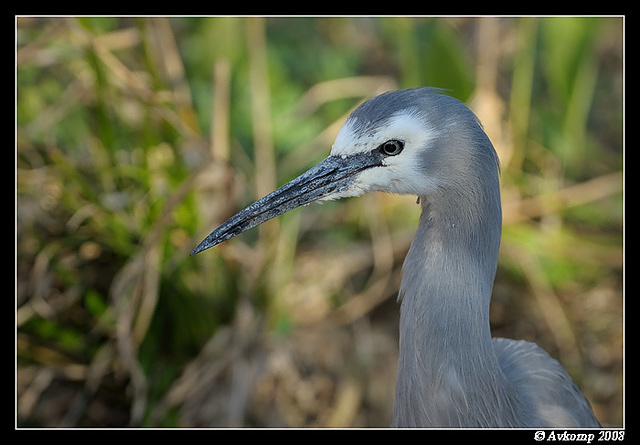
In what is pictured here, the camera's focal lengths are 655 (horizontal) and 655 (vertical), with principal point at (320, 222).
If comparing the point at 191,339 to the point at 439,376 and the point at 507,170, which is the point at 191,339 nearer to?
the point at 439,376

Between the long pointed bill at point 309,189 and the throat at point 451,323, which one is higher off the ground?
the long pointed bill at point 309,189

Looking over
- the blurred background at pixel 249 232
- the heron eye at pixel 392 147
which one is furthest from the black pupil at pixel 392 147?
the blurred background at pixel 249 232

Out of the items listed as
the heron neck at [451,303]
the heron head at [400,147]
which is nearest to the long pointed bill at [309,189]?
the heron head at [400,147]

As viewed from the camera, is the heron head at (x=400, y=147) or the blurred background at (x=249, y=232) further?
the blurred background at (x=249, y=232)

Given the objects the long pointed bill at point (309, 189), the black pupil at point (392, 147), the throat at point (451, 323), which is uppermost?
the black pupil at point (392, 147)

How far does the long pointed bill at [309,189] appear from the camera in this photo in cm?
151

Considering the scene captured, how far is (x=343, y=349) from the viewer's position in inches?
115

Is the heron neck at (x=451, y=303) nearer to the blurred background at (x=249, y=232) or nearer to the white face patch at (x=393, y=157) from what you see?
the white face patch at (x=393, y=157)

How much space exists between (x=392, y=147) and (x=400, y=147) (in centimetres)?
2

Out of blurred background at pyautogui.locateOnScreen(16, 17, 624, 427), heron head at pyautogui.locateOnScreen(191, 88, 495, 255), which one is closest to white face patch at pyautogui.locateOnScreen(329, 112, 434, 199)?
heron head at pyautogui.locateOnScreen(191, 88, 495, 255)

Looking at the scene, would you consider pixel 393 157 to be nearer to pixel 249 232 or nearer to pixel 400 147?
pixel 400 147

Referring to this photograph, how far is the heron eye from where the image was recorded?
4.81 feet

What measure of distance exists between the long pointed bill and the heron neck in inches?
7.3

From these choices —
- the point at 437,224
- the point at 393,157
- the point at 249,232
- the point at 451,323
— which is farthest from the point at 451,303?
the point at 249,232
